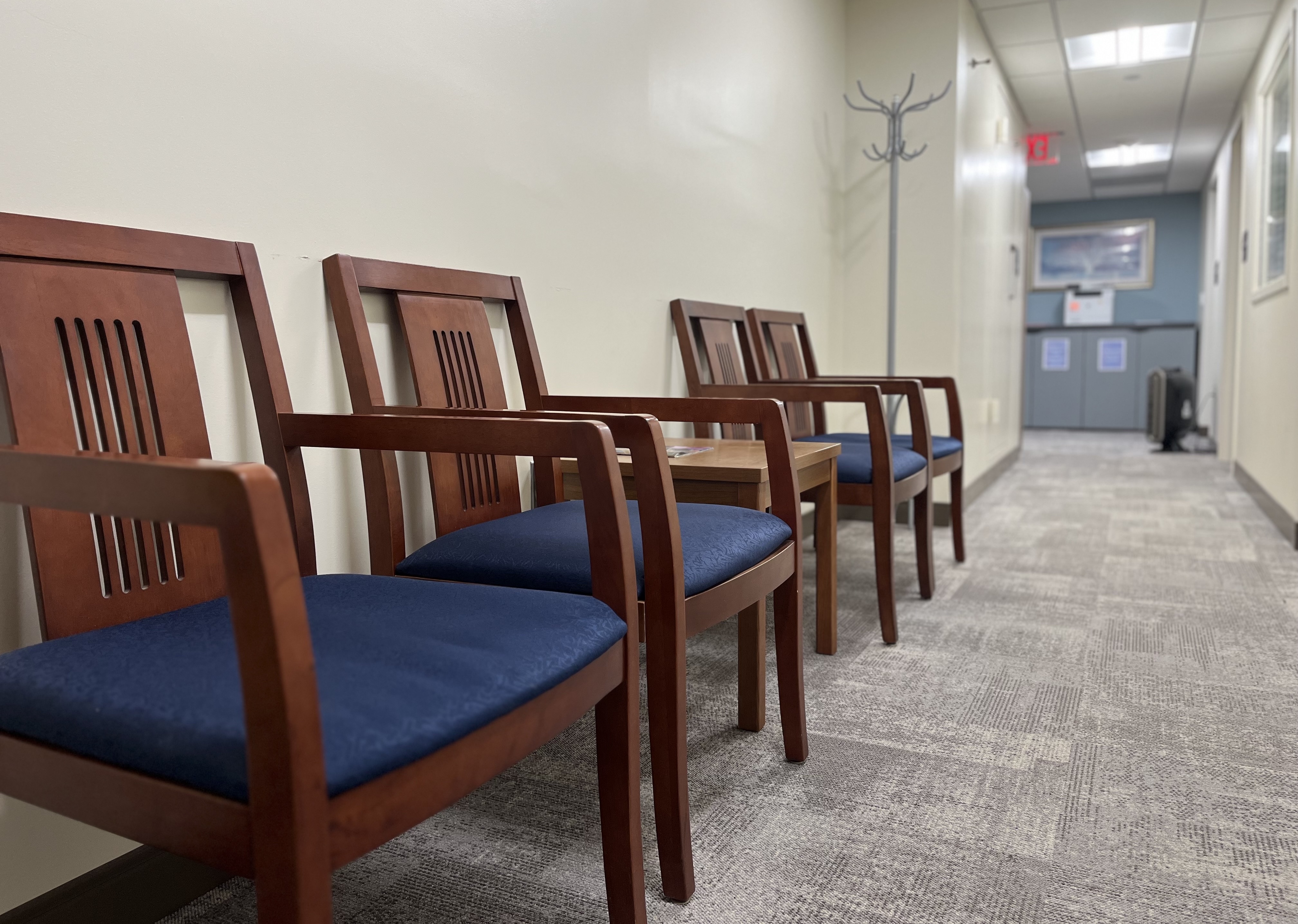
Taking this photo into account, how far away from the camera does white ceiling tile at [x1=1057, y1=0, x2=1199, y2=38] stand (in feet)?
11.2

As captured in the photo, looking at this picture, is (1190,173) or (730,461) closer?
(730,461)

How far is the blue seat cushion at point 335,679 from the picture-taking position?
555 millimetres

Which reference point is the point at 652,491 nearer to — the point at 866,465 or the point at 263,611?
the point at 263,611

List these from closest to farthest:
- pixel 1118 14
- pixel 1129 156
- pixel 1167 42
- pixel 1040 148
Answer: pixel 1118 14, pixel 1167 42, pixel 1040 148, pixel 1129 156

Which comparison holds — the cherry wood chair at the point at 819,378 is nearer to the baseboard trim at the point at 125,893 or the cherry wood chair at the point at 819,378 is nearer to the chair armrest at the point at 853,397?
the chair armrest at the point at 853,397

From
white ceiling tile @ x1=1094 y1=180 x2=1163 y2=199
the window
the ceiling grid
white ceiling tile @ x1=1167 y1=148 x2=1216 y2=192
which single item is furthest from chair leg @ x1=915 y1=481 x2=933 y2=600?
white ceiling tile @ x1=1094 y1=180 x2=1163 y2=199

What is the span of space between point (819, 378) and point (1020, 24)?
2167 millimetres

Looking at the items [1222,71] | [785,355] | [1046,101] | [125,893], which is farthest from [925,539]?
[1046,101]

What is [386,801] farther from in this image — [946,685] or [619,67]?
[619,67]

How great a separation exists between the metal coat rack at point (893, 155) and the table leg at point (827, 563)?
123 centimetres

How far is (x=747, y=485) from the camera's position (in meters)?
1.34

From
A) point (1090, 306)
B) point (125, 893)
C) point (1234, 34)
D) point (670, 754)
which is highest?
point (1234, 34)

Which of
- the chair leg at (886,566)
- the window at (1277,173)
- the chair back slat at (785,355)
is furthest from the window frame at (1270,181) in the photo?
the chair leg at (886,566)

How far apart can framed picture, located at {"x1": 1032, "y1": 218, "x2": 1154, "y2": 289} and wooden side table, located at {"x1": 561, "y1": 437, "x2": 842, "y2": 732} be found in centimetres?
716
